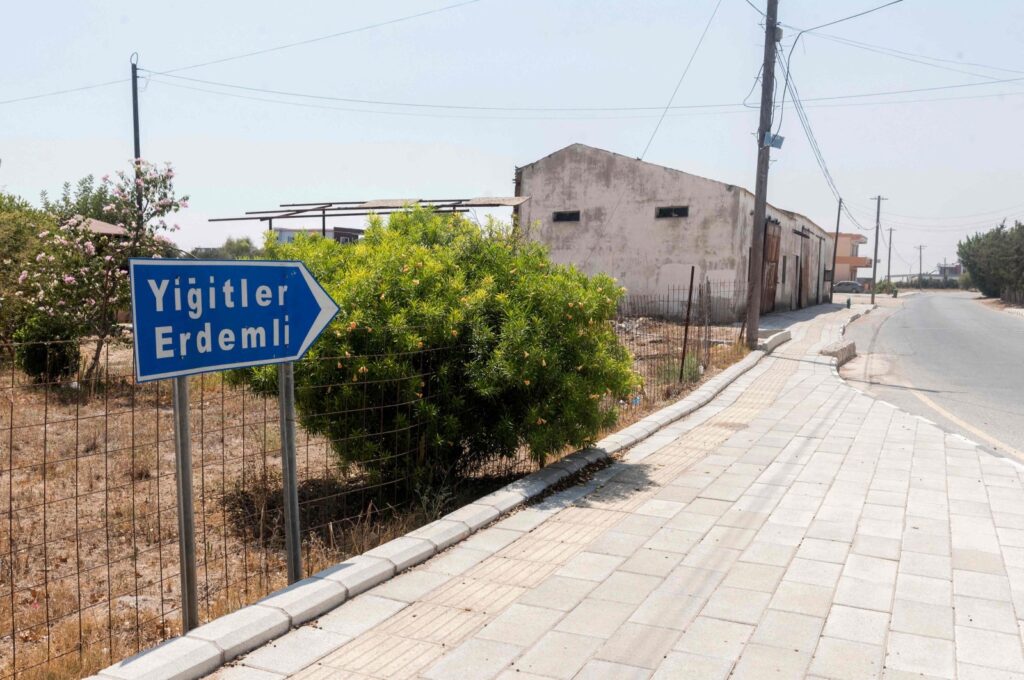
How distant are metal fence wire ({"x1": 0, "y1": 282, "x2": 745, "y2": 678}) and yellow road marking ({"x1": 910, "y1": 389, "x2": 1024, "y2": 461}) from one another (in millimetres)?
5208

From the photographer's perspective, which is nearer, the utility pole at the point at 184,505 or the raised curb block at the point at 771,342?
the utility pole at the point at 184,505

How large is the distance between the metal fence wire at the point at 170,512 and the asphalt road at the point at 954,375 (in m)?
6.33

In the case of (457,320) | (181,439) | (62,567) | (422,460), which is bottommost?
(62,567)

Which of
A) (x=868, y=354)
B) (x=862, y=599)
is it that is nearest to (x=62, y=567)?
(x=862, y=599)

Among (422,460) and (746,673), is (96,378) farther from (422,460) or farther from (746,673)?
(746,673)

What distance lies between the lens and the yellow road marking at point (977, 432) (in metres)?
8.42

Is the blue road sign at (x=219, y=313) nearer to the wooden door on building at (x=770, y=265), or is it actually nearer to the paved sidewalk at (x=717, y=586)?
the paved sidewalk at (x=717, y=586)

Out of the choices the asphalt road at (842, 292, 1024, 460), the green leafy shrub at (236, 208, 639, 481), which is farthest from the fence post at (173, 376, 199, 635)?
the asphalt road at (842, 292, 1024, 460)

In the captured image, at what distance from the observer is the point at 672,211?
26.4 m

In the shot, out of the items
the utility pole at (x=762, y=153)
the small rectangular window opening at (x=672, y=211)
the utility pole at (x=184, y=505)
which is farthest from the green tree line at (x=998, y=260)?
the utility pole at (x=184, y=505)

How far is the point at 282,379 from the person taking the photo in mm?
4426

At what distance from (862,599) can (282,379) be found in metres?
3.41

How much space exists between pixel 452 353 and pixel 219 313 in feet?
8.54

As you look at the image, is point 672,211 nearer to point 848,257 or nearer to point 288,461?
point 288,461
